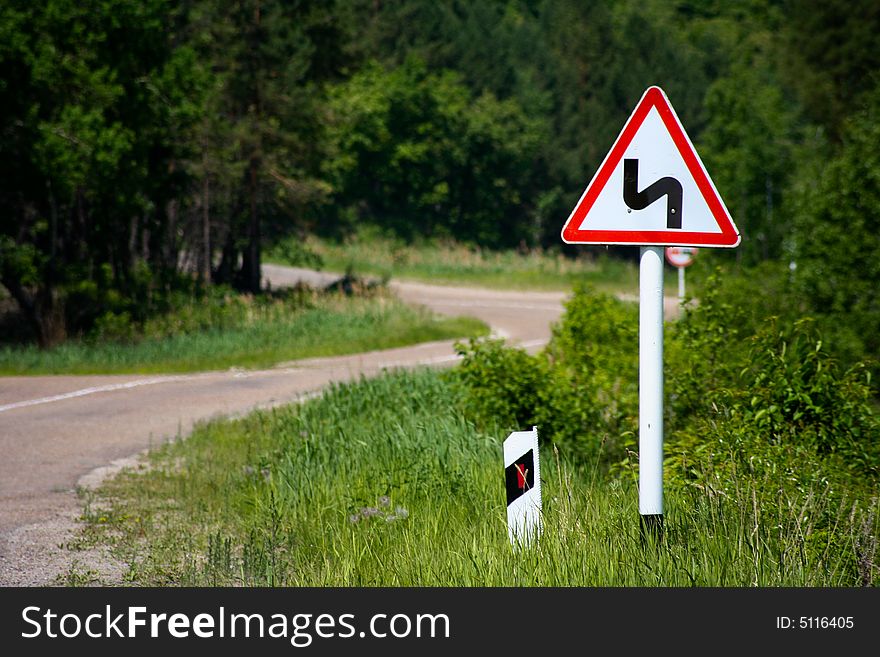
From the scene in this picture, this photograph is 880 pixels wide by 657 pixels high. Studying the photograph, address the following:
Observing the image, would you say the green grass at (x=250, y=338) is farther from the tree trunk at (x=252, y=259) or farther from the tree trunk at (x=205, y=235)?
the tree trunk at (x=252, y=259)

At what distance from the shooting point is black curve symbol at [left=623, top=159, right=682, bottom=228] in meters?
5.49

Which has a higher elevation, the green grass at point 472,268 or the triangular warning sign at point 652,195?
the triangular warning sign at point 652,195

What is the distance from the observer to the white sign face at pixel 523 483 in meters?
6.09

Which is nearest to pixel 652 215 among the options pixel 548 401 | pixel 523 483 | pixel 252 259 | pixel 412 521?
pixel 523 483

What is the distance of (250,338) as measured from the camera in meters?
22.7

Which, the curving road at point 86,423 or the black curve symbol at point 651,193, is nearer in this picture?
the black curve symbol at point 651,193

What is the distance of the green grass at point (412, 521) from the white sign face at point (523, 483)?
11 centimetres

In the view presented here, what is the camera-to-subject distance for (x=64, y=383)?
1706 centimetres

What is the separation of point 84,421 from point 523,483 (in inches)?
339

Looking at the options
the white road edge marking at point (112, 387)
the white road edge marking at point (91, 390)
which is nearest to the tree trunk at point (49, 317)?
the white road edge marking at point (112, 387)

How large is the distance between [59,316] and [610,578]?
18.6 meters

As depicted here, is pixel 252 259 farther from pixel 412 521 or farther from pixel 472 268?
pixel 412 521

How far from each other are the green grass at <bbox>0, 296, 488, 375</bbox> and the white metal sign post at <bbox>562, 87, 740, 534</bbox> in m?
11.5

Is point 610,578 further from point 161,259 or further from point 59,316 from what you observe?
point 161,259
